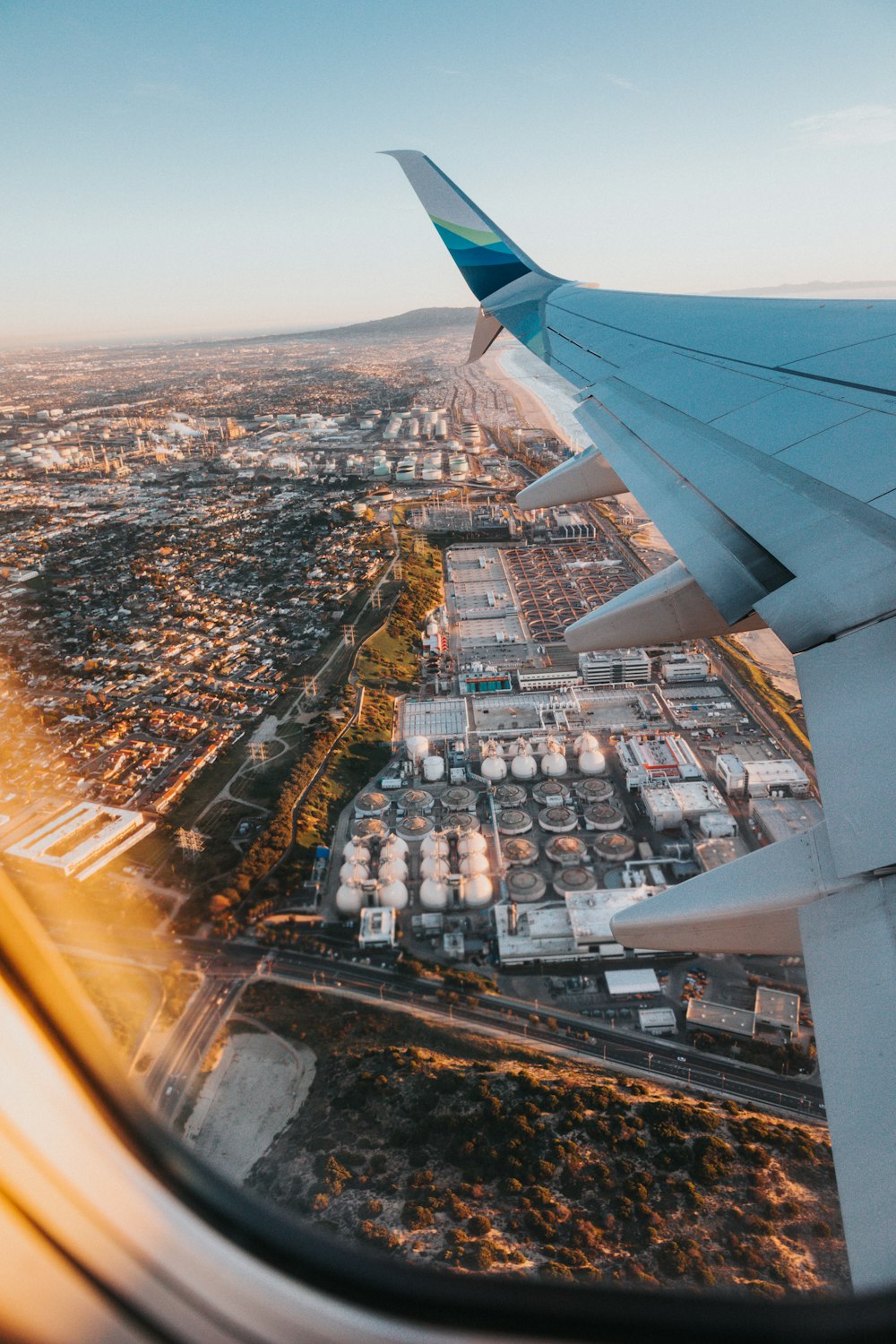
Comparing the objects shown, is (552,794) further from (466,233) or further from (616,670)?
(466,233)

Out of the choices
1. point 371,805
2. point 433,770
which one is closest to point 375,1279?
point 371,805

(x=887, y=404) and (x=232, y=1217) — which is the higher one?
(x=887, y=404)

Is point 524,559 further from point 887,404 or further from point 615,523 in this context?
point 887,404

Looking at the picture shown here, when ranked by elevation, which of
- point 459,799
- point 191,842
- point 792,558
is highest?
point 792,558

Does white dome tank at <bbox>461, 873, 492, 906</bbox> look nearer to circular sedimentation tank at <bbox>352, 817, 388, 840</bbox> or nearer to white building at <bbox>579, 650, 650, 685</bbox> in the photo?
circular sedimentation tank at <bbox>352, 817, 388, 840</bbox>

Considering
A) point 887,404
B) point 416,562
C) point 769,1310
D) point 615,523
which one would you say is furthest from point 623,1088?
point 615,523
